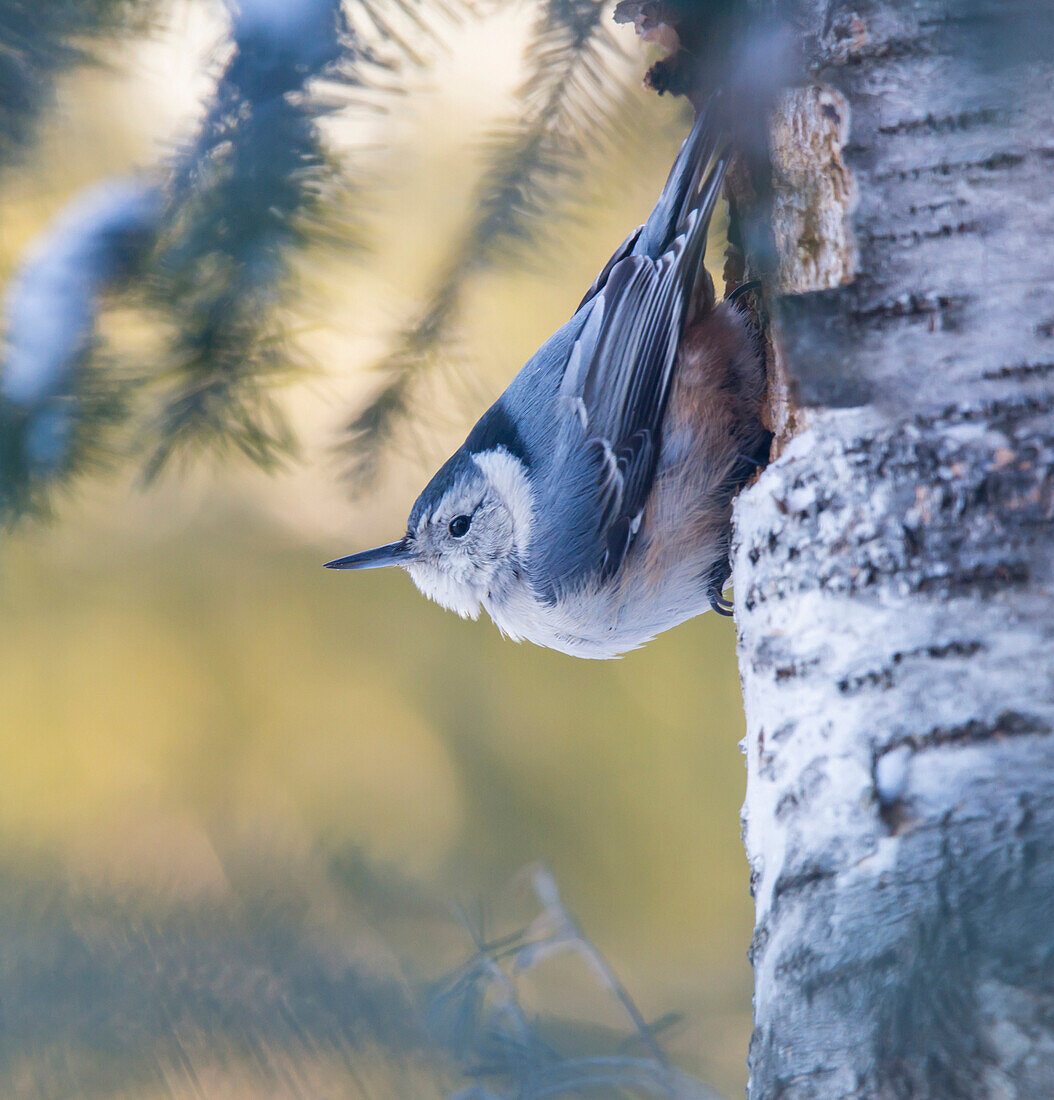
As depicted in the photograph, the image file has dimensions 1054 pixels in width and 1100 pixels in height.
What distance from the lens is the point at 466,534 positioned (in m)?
1.42

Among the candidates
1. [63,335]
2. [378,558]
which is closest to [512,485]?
[378,558]

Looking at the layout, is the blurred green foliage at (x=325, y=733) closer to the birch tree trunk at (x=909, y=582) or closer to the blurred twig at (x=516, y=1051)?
the blurred twig at (x=516, y=1051)

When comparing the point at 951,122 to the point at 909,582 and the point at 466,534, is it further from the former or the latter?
the point at 466,534

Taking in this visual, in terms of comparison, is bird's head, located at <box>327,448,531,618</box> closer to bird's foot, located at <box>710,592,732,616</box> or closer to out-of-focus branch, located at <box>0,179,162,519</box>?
bird's foot, located at <box>710,592,732,616</box>

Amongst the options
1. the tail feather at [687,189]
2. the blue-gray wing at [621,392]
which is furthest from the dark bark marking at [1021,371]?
the blue-gray wing at [621,392]

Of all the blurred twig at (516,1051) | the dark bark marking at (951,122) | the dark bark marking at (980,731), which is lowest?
the blurred twig at (516,1051)

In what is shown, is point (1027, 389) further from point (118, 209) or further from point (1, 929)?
point (1, 929)

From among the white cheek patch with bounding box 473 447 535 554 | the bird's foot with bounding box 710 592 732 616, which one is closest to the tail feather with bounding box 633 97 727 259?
the white cheek patch with bounding box 473 447 535 554

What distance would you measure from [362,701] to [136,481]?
1.02 metres

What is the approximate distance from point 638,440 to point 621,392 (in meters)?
0.07

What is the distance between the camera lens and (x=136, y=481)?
982mm

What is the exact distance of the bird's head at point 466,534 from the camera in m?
1.33

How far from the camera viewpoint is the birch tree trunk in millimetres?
486

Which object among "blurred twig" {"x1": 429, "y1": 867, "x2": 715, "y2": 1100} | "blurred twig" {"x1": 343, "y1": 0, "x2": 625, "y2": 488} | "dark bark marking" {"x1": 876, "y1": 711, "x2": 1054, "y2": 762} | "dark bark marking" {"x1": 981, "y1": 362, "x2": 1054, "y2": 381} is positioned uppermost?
"blurred twig" {"x1": 343, "y1": 0, "x2": 625, "y2": 488}
